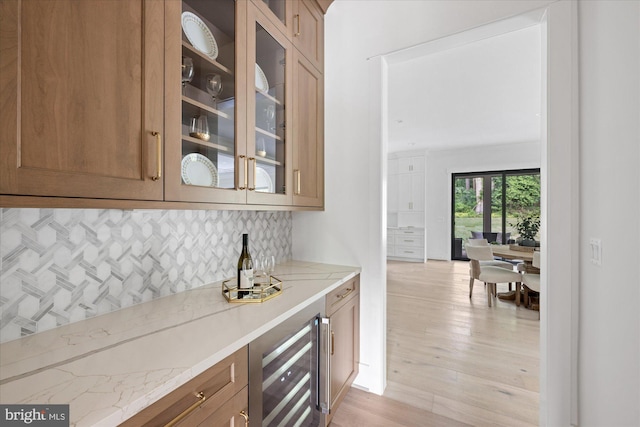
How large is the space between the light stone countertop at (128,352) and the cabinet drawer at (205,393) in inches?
1.3

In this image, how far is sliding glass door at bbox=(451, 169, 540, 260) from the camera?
20.0 feet

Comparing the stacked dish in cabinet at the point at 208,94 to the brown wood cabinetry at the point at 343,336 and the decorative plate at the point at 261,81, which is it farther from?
the brown wood cabinetry at the point at 343,336

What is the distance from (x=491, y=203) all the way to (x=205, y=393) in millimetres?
7290

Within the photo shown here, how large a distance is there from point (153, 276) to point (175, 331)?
0.45 metres

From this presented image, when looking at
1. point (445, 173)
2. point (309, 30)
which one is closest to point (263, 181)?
point (309, 30)

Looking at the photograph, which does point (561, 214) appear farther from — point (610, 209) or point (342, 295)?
point (342, 295)

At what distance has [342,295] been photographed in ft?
5.53

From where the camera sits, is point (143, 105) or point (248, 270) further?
point (248, 270)

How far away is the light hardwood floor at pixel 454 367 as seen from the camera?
170 centimetres

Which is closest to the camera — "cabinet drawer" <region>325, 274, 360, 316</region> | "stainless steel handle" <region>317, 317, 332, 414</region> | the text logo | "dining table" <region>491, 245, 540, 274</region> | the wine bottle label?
the text logo

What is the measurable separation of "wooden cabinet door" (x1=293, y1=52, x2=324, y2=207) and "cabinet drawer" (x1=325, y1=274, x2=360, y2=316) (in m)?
0.59

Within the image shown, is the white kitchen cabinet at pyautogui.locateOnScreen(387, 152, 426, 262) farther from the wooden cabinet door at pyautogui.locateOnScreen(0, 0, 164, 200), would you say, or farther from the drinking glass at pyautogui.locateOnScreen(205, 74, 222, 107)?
the wooden cabinet door at pyautogui.locateOnScreen(0, 0, 164, 200)

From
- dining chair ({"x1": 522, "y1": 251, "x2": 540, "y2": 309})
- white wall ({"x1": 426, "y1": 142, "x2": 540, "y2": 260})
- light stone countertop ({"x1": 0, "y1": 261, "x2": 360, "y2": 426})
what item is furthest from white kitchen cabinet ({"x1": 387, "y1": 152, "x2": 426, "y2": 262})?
light stone countertop ({"x1": 0, "y1": 261, "x2": 360, "y2": 426})

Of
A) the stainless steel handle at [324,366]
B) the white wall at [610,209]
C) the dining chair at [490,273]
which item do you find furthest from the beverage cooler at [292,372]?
the dining chair at [490,273]
